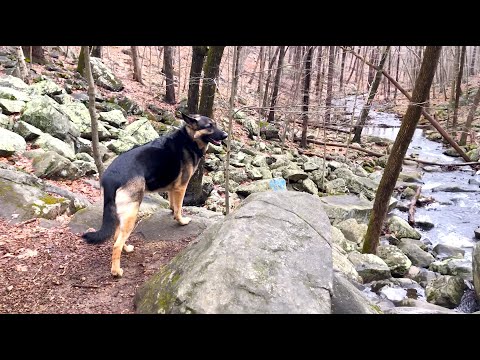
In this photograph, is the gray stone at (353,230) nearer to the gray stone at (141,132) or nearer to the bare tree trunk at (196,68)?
the bare tree trunk at (196,68)

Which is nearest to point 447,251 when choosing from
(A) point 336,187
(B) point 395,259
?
(B) point 395,259

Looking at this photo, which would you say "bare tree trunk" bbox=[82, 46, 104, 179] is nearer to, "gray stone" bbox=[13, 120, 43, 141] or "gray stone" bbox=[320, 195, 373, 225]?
"gray stone" bbox=[13, 120, 43, 141]

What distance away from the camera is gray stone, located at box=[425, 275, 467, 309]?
7.37 m

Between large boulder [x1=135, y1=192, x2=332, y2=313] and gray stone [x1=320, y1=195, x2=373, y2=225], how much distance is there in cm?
765

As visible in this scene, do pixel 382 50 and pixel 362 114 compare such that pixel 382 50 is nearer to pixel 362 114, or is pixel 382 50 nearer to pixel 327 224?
pixel 362 114

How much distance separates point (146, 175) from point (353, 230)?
7.47 meters

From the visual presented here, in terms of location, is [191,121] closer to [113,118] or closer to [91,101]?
[91,101]

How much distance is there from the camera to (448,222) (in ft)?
41.4

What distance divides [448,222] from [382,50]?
23.4 ft

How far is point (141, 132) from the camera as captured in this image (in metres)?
13.1

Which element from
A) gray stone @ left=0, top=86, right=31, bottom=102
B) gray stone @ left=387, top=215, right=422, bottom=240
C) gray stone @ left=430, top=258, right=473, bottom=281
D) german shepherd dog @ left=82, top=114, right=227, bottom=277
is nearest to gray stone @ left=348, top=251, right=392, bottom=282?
gray stone @ left=430, top=258, right=473, bottom=281
